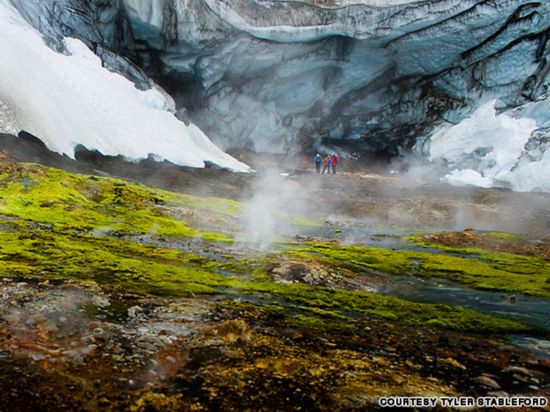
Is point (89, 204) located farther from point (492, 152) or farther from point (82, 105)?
point (492, 152)

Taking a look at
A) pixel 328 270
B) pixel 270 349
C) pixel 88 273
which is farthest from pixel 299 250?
pixel 270 349

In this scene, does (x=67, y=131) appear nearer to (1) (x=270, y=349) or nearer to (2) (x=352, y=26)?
(1) (x=270, y=349)

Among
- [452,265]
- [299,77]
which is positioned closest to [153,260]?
[452,265]

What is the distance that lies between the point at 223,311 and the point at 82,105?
2528 cm

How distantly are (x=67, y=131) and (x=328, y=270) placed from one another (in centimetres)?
2040

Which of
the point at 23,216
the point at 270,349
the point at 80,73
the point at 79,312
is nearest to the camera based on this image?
the point at 270,349

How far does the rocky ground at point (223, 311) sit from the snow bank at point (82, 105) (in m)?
4.36

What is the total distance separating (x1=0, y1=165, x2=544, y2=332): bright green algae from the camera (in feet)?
29.9

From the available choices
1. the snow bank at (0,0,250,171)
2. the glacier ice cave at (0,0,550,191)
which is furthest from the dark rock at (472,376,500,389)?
the glacier ice cave at (0,0,550,191)

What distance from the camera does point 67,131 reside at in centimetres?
2555

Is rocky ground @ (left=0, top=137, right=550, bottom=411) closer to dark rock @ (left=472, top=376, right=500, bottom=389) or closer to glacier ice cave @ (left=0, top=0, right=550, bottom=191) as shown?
dark rock @ (left=472, top=376, right=500, bottom=389)

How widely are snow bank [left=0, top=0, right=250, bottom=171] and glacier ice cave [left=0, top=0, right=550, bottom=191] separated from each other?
130 mm

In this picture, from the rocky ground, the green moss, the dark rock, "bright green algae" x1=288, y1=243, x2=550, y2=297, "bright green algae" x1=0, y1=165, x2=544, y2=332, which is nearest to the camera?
the rocky ground

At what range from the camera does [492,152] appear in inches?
1545
